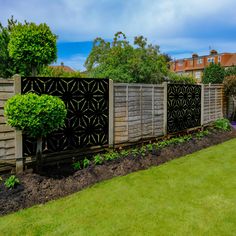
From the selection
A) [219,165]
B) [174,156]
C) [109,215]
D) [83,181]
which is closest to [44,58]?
[83,181]

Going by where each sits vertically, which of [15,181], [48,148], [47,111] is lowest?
[15,181]

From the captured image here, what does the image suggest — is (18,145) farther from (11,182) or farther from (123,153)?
(123,153)

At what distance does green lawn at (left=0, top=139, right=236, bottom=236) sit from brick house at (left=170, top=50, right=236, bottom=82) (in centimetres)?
4122

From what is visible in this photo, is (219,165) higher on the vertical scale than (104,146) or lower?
lower

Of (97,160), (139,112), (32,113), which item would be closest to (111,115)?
(139,112)

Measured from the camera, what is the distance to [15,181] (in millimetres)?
3986

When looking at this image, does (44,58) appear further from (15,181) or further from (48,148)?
(15,181)

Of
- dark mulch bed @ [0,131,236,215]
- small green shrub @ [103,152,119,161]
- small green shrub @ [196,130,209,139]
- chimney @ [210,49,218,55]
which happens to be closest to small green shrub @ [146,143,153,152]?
dark mulch bed @ [0,131,236,215]

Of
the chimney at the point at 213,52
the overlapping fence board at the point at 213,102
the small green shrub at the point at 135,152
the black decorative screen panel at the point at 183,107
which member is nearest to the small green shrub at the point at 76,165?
the small green shrub at the point at 135,152

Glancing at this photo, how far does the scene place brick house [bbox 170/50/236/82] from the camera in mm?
41906

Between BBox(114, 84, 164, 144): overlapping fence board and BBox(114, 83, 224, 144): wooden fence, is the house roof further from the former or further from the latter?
BBox(114, 84, 164, 144): overlapping fence board

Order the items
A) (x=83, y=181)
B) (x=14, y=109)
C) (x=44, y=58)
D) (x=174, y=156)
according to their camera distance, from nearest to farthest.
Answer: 1. (x=14, y=109)
2. (x=83, y=181)
3. (x=44, y=58)
4. (x=174, y=156)

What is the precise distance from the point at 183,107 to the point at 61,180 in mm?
5193

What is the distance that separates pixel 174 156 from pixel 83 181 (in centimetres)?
282
